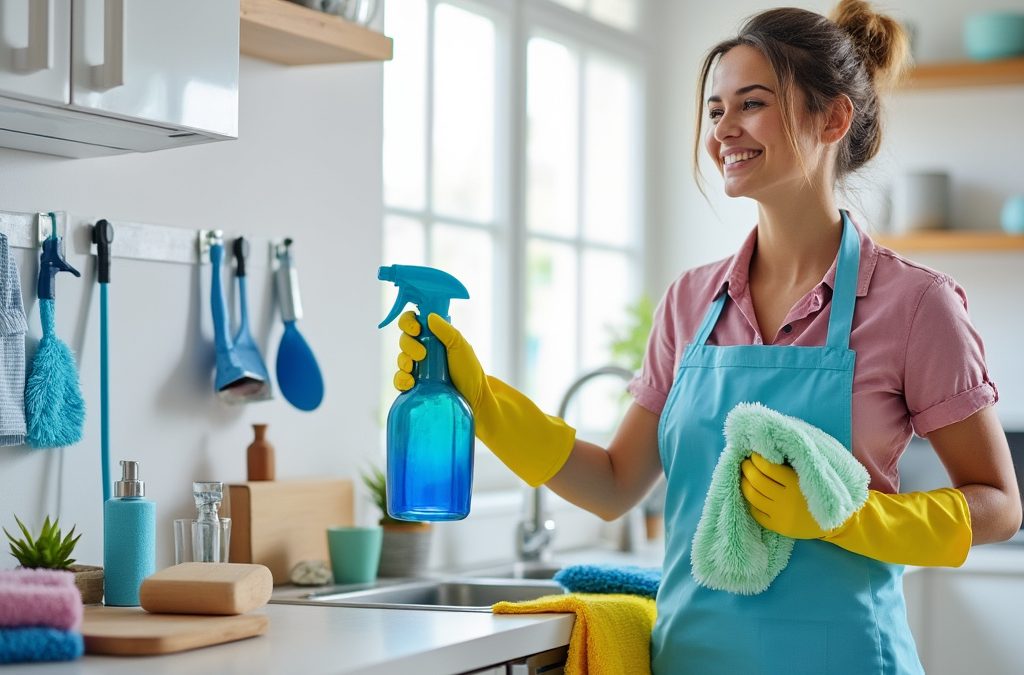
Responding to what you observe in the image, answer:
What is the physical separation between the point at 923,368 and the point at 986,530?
0.76 ft

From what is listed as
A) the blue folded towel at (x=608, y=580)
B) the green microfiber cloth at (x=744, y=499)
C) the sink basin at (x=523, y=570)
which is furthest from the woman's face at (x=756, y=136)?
the sink basin at (x=523, y=570)

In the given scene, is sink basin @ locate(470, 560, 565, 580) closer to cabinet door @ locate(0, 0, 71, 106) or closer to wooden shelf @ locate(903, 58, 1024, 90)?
cabinet door @ locate(0, 0, 71, 106)

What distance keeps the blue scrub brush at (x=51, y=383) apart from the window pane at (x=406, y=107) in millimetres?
1162

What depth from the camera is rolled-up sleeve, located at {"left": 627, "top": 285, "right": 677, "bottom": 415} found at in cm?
202

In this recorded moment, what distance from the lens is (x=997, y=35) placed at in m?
3.61

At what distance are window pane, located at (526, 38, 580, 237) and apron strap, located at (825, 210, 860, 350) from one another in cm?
170

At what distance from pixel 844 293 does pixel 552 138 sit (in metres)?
1.95

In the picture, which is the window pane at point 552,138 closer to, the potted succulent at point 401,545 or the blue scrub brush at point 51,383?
the potted succulent at point 401,545

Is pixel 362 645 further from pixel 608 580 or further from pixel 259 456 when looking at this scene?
pixel 259 456

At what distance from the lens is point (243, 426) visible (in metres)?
2.34

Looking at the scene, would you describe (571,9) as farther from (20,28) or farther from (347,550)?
(20,28)

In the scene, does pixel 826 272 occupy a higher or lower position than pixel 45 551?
higher

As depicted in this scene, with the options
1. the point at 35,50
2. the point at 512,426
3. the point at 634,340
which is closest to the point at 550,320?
the point at 634,340

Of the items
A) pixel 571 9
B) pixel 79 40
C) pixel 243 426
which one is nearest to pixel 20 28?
pixel 79 40
